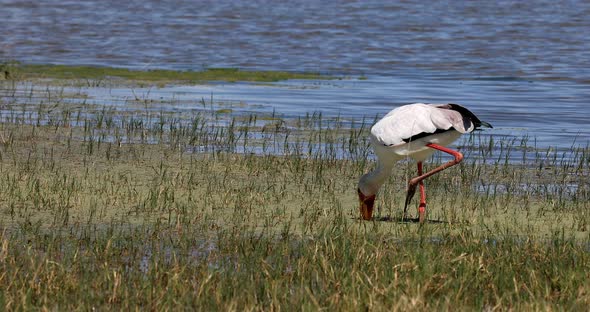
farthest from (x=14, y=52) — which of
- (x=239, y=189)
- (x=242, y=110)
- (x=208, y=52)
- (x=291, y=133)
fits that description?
(x=239, y=189)

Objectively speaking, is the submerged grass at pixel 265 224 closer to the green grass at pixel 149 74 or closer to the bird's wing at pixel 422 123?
the bird's wing at pixel 422 123

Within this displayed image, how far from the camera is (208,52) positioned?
2517cm

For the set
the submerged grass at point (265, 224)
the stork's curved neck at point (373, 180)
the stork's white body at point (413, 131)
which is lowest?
the submerged grass at point (265, 224)

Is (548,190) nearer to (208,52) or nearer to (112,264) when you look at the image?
(112,264)

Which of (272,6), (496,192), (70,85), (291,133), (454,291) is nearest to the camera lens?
(454,291)

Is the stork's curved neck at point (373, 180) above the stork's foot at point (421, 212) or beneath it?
above

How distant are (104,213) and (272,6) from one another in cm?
3009

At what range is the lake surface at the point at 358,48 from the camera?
17141mm

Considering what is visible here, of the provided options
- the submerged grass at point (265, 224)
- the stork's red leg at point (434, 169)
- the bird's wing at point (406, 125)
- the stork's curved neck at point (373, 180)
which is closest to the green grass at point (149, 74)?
the submerged grass at point (265, 224)

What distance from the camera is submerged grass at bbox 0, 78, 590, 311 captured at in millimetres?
6199

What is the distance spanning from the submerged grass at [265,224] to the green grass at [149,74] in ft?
20.4

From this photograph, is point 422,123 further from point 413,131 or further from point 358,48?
point 358,48

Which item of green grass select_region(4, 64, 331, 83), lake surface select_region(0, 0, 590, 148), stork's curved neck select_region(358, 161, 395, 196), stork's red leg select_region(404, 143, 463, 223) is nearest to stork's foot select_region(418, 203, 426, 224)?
stork's red leg select_region(404, 143, 463, 223)

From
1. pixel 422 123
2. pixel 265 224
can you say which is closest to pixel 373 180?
pixel 422 123
